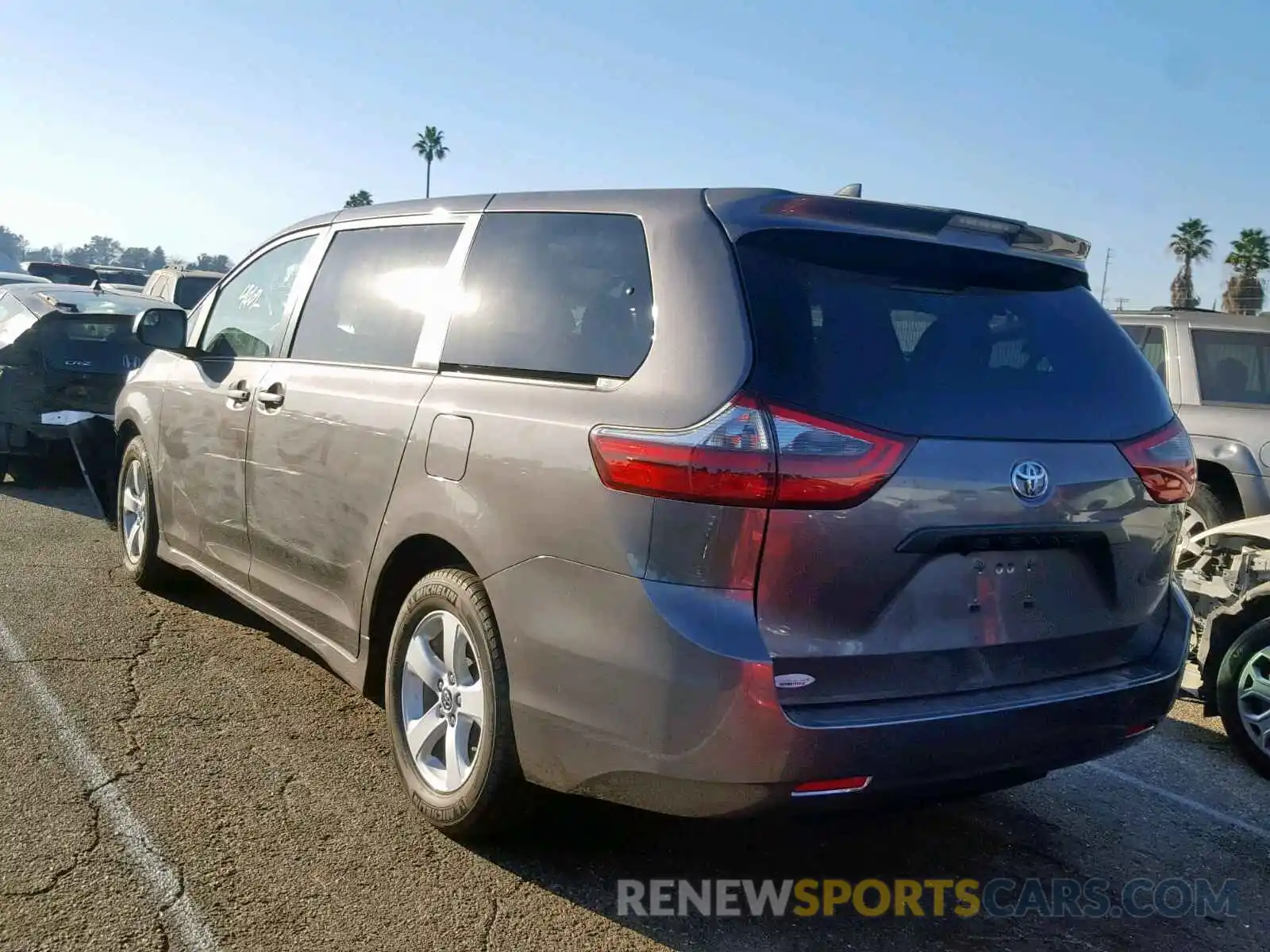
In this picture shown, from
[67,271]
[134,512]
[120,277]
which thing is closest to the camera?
[134,512]

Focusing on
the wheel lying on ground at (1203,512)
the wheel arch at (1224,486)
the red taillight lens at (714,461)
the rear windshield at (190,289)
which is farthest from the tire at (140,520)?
the rear windshield at (190,289)

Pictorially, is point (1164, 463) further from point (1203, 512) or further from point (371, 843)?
point (1203, 512)

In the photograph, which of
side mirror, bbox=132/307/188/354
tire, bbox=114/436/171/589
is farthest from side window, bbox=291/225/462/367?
tire, bbox=114/436/171/589

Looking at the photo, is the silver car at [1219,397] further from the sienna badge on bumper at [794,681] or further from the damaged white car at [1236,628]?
the sienna badge on bumper at [794,681]

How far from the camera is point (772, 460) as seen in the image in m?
2.59

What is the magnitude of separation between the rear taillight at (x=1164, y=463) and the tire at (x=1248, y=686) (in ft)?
5.57

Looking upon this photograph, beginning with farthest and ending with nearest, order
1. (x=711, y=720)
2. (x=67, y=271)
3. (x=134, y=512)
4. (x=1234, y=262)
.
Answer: (x=1234, y=262) → (x=67, y=271) → (x=134, y=512) → (x=711, y=720)

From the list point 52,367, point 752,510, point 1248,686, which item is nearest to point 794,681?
point 752,510

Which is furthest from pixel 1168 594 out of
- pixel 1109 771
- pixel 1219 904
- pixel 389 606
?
pixel 389 606

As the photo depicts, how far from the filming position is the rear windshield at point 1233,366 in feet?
25.8

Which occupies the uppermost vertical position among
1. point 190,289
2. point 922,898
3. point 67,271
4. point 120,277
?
point 120,277

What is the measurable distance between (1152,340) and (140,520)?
22.5 ft

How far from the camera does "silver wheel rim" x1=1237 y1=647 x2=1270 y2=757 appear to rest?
4578 mm

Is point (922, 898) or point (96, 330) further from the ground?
point (96, 330)
